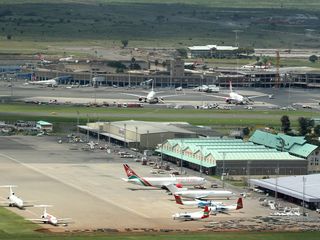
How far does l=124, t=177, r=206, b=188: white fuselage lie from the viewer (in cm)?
9025

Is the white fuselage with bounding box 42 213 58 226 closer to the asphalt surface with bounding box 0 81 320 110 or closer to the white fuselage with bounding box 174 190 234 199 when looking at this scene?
the white fuselage with bounding box 174 190 234 199

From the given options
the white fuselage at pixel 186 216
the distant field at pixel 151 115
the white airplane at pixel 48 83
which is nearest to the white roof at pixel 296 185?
the white fuselage at pixel 186 216

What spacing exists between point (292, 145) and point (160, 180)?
16.1 meters

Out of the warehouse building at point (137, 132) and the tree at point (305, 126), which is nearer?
the warehouse building at point (137, 132)

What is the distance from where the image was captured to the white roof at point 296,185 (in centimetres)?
8462

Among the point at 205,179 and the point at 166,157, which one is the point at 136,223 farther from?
the point at 166,157

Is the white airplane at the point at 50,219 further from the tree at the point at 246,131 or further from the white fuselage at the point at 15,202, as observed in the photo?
the tree at the point at 246,131

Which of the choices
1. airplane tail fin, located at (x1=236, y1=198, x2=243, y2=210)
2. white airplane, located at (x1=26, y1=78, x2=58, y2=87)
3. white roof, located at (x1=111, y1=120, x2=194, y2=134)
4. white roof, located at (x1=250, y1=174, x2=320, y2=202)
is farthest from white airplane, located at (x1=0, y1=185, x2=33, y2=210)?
white airplane, located at (x1=26, y1=78, x2=58, y2=87)

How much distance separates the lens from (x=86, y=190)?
89188 millimetres

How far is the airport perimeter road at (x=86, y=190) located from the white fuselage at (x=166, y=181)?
1.50ft

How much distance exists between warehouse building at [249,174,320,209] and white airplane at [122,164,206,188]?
3536 mm

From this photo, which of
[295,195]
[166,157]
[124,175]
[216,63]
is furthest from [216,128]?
[216,63]

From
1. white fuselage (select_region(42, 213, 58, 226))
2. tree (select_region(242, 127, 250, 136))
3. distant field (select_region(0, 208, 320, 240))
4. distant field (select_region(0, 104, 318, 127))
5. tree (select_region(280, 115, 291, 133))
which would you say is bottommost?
distant field (select_region(0, 208, 320, 240))

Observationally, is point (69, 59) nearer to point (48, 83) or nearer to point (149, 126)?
point (48, 83)
